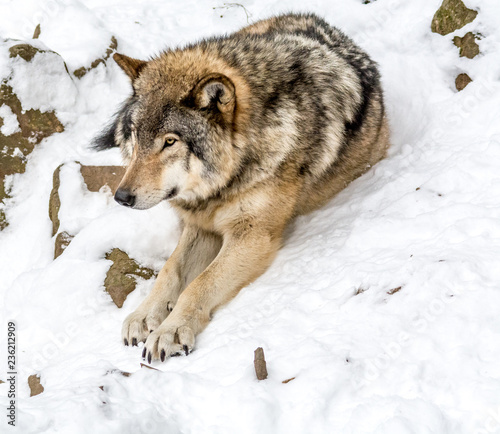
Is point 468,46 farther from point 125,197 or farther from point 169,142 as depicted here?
point 125,197

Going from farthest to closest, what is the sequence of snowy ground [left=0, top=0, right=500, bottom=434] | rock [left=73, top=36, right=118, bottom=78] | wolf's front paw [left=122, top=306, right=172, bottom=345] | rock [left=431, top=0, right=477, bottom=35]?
rock [left=73, top=36, right=118, bottom=78]
rock [left=431, top=0, right=477, bottom=35]
wolf's front paw [left=122, top=306, right=172, bottom=345]
snowy ground [left=0, top=0, right=500, bottom=434]

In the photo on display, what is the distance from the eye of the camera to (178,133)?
11.9 feet

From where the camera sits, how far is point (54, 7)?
757cm

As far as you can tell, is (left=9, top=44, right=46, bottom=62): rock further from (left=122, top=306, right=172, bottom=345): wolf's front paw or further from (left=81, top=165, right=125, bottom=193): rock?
(left=122, top=306, right=172, bottom=345): wolf's front paw

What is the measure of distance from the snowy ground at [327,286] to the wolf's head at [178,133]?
91 cm

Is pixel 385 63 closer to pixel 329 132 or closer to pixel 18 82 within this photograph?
pixel 329 132

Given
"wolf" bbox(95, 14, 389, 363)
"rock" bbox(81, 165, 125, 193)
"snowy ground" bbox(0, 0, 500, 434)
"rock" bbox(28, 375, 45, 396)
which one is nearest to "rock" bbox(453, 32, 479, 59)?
"snowy ground" bbox(0, 0, 500, 434)

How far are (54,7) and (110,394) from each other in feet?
21.5

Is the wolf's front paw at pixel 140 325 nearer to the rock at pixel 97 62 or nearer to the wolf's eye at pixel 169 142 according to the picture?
the wolf's eye at pixel 169 142

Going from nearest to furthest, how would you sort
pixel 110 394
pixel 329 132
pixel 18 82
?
pixel 110 394 → pixel 329 132 → pixel 18 82

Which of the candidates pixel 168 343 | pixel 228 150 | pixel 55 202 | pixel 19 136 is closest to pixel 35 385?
pixel 168 343

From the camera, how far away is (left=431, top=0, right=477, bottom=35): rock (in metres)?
5.56

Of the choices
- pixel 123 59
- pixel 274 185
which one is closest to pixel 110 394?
pixel 274 185

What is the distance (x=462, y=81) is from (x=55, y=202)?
4292 millimetres
